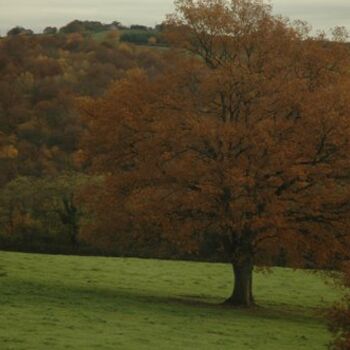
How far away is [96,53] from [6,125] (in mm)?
24016

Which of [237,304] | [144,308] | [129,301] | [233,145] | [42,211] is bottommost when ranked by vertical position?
[42,211]

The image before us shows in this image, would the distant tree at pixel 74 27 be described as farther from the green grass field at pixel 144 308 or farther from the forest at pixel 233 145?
the forest at pixel 233 145

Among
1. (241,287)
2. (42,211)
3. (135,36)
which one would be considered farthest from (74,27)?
(241,287)

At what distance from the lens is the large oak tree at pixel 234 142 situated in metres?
29.7

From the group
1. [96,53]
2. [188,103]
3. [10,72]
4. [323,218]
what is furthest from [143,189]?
[96,53]

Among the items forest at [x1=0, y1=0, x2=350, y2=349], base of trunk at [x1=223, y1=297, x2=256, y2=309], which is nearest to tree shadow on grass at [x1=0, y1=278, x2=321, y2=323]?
base of trunk at [x1=223, y1=297, x2=256, y2=309]

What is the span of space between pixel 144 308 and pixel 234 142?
7332mm

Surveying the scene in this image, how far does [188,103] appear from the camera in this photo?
32031mm

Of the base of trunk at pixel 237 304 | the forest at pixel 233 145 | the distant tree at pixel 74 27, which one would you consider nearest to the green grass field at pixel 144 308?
the base of trunk at pixel 237 304

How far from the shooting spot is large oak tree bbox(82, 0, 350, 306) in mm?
29734

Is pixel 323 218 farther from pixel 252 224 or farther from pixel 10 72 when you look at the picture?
pixel 10 72

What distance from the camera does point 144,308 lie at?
30.5 metres

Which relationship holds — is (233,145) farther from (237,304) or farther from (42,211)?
(42,211)

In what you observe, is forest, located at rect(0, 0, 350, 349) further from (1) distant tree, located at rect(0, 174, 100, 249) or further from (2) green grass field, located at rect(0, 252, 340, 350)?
(1) distant tree, located at rect(0, 174, 100, 249)
